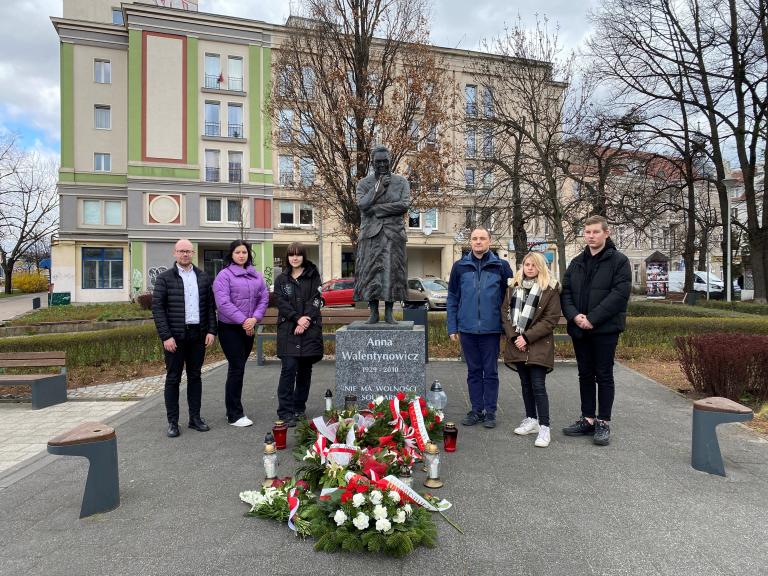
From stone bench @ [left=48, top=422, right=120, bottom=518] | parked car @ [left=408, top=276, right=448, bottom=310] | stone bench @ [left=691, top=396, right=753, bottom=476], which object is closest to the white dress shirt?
stone bench @ [left=48, top=422, right=120, bottom=518]

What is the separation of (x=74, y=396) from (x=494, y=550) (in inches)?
263

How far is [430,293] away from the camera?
21266 millimetres

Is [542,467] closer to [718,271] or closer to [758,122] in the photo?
[758,122]

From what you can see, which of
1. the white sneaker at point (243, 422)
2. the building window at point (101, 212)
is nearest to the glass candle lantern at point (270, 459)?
the white sneaker at point (243, 422)

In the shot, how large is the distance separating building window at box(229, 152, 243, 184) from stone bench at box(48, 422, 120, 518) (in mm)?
29526

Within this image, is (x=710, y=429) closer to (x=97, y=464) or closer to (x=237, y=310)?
(x=237, y=310)

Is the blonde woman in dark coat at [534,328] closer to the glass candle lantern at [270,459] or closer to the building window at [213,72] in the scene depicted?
the glass candle lantern at [270,459]

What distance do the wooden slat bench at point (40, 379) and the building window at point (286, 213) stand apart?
86.4ft

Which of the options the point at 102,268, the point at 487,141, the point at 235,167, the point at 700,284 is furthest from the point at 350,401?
the point at 700,284

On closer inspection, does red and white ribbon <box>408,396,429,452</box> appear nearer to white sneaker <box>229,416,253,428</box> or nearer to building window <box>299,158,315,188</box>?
white sneaker <box>229,416,253,428</box>

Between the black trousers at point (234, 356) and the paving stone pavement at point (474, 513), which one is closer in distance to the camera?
the paving stone pavement at point (474, 513)

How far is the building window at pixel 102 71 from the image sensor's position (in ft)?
102

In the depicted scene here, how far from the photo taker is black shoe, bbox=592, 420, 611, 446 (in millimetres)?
4613

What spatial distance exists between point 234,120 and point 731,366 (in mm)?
30998
